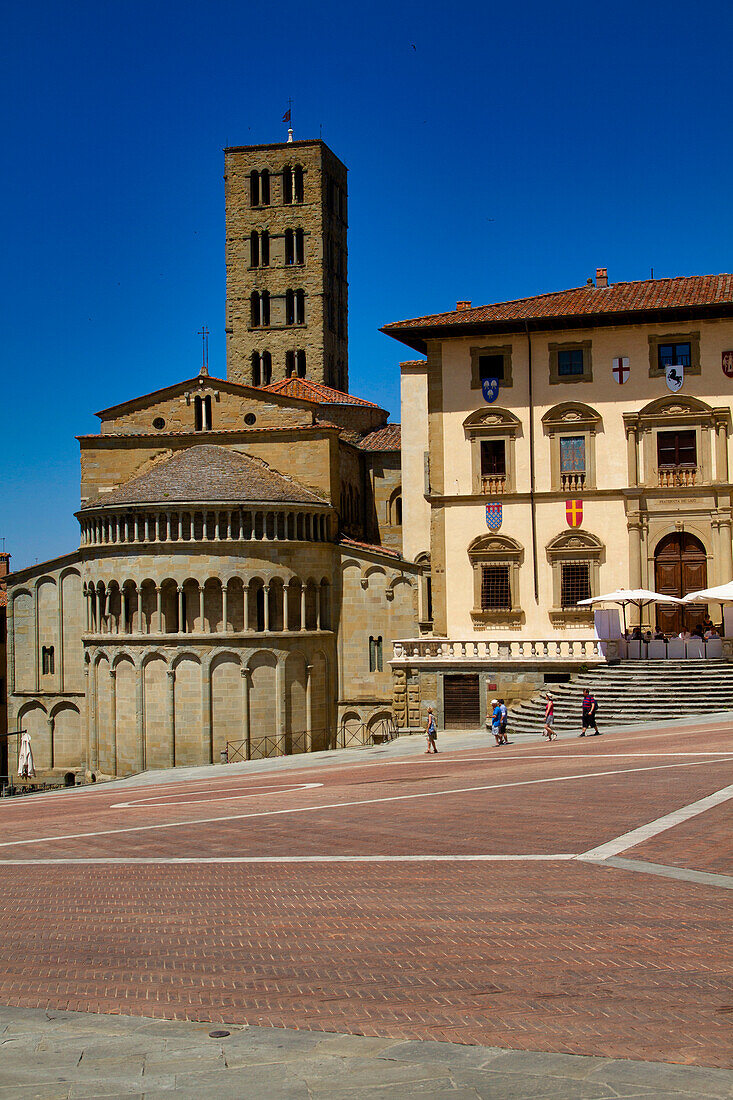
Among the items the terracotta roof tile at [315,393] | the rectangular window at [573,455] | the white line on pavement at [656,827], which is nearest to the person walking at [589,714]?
the white line on pavement at [656,827]

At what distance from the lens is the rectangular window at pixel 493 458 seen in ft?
157

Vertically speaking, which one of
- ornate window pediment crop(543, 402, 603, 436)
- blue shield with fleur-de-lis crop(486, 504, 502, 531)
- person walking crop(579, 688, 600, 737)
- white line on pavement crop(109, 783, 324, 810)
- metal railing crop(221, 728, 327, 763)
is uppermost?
ornate window pediment crop(543, 402, 603, 436)

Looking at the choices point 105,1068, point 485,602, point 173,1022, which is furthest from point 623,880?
point 485,602

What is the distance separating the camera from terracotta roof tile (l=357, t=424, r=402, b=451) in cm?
6931

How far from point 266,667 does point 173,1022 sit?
42966 mm

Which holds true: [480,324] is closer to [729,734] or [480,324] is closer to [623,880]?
[729,734]

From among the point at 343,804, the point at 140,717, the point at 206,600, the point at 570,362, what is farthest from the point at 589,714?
the point at 140,717

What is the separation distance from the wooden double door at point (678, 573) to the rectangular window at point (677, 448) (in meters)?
2.78

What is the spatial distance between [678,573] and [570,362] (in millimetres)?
9411

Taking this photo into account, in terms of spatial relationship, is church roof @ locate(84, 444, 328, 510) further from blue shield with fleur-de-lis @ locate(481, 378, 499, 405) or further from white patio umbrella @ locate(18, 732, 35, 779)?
white patio umbrella @ locate(18, 732, 35, 779)

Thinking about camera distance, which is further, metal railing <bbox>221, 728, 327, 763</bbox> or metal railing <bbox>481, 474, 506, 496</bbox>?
metal railing <bbox>221, 728, 327, 763</bbox>

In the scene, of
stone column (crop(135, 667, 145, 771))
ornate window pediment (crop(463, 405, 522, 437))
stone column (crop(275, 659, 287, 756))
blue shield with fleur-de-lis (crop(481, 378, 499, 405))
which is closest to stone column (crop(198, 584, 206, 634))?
stone column (crop(135, 667, 145, 771))

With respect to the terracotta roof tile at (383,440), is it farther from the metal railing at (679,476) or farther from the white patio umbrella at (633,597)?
the white patio umbrella at (633,597)

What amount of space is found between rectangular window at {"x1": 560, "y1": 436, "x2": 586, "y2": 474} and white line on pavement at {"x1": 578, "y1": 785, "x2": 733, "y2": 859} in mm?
25330
